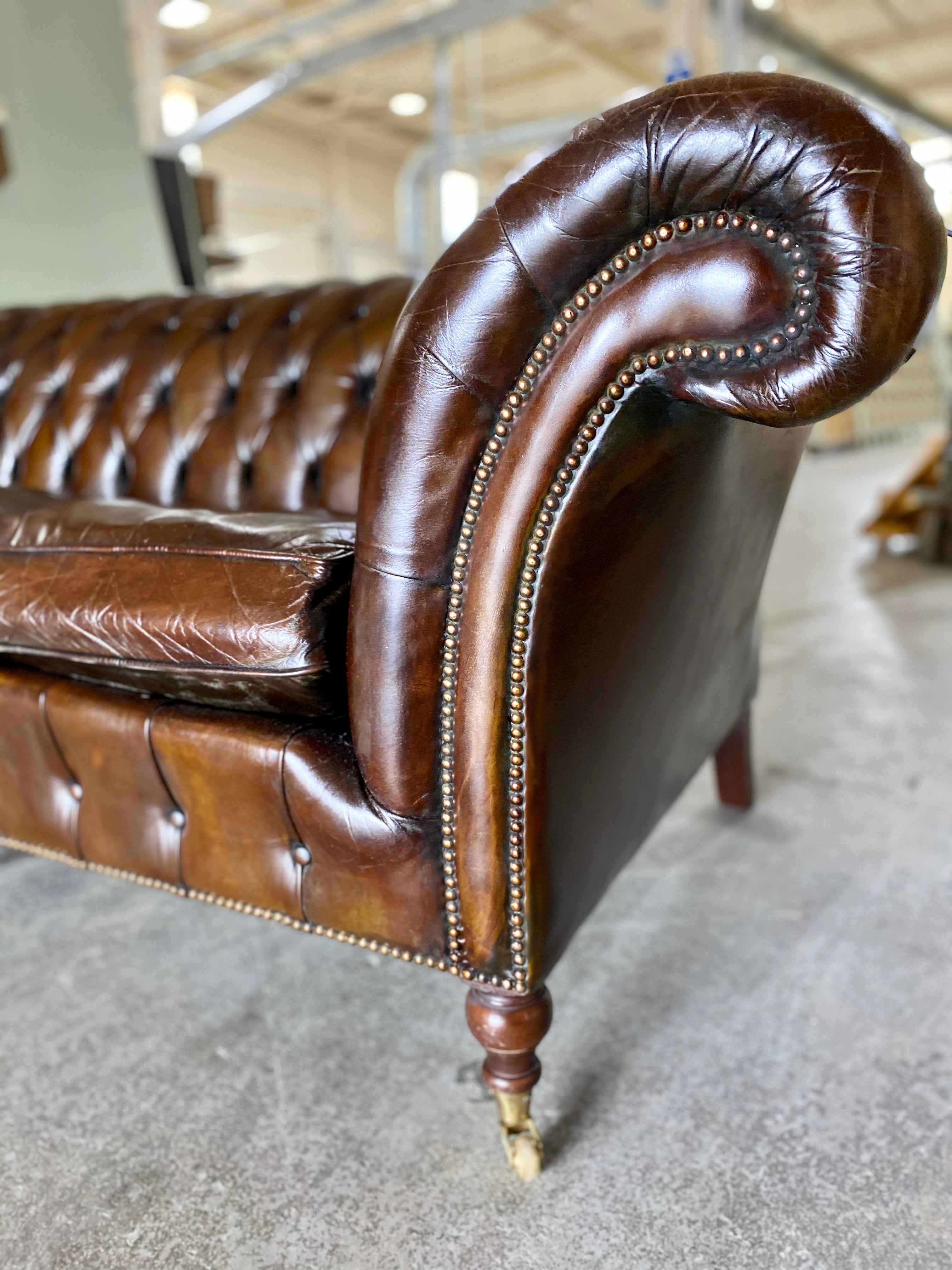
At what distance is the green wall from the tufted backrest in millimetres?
1806

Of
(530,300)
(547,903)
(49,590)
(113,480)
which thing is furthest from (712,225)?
(113,480)

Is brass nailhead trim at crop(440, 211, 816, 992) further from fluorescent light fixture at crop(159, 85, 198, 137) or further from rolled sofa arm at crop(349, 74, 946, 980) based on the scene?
fluorescent light fixture at crop(159, 85, 198, 137)

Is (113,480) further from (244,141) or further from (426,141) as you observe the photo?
(426,141)

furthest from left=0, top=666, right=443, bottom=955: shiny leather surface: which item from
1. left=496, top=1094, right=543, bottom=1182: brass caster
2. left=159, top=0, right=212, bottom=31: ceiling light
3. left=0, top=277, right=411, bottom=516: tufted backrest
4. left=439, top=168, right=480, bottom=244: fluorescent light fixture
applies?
left=159, top=0, right=212, bottom=31: ceiling light

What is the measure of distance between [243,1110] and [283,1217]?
0.14 metres

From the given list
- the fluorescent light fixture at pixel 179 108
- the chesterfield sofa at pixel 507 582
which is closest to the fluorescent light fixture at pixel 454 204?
the fluorescent light fixture at pixel 179 108

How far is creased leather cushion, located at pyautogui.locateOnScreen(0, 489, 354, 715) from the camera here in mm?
791

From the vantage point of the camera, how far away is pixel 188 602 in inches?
32.5

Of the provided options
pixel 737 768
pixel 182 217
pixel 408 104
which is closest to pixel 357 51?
pixel 182 217

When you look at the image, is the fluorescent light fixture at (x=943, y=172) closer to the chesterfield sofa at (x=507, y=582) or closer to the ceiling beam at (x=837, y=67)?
the ceiling beam at (x=837, y=67)

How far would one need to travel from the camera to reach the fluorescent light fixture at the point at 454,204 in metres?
4.08

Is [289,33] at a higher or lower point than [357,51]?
higher

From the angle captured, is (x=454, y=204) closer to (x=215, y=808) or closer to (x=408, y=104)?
(x=408, y=104)

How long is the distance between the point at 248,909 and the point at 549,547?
0.49m
